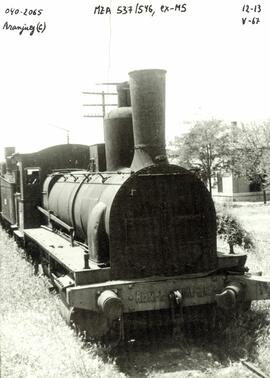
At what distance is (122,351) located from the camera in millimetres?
5613

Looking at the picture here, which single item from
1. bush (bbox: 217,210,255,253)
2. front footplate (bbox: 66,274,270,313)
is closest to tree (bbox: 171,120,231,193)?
bush (bbox: 217,210,255,253)

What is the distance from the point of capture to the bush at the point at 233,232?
12.5 m

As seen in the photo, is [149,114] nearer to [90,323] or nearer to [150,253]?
[150,253]

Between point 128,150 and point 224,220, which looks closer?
point 128,150

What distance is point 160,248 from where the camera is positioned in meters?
5.77

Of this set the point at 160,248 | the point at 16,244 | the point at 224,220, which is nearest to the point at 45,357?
the point at 160,248

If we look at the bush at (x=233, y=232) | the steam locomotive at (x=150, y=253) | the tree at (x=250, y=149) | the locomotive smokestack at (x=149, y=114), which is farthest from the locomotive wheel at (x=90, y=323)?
the tree at (x=250, y=149)

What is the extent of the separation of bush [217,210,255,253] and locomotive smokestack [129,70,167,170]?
7017mm

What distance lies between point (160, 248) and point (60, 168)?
577 cm

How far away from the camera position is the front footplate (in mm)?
5195

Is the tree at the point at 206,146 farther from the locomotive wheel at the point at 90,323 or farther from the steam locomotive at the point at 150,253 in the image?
the locomotive wheel at the point at 90,323

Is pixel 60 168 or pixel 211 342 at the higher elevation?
pixel 60 168

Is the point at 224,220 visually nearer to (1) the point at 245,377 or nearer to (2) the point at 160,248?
(2) the point at 160,248

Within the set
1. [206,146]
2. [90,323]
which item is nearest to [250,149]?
[206,146]
